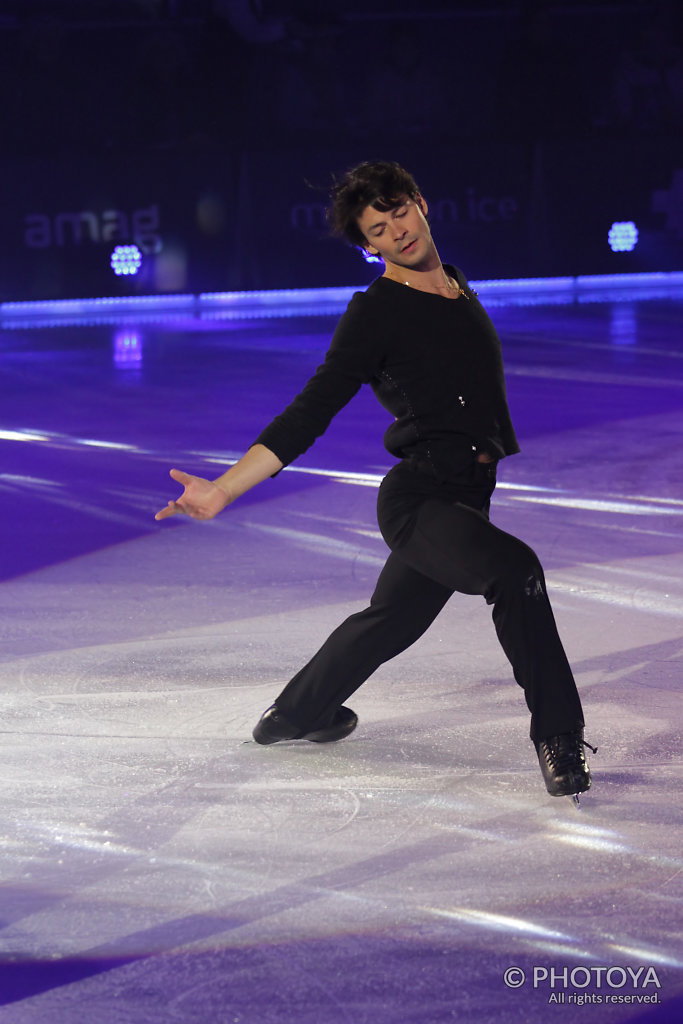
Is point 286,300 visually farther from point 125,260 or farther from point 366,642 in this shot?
point 366,642

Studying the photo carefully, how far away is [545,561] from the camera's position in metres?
4.92

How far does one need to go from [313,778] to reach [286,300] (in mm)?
11127

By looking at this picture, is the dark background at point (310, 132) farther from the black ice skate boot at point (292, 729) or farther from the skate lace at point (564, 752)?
the skate lace at point (564, 752)

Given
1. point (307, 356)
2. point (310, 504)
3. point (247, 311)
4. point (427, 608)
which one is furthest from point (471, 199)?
point (427, 608)

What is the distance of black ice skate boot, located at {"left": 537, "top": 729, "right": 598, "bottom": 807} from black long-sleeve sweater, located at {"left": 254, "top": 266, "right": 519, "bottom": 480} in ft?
2.00

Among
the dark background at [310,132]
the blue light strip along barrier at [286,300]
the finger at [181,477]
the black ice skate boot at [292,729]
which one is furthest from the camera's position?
the dark background at [310,132]

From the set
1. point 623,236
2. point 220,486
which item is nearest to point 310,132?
point 623,236

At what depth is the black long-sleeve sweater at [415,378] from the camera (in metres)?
2.92

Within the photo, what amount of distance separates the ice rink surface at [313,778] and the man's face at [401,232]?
1.16 metres

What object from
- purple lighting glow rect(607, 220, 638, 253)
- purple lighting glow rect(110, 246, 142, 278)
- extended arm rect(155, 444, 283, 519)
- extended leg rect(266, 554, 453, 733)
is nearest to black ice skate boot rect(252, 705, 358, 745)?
extended leg rect(266, 554, 453, 733)

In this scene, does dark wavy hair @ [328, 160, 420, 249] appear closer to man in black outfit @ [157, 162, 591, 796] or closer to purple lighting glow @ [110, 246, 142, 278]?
man in black outfit @ [157, 162, 591, 796]

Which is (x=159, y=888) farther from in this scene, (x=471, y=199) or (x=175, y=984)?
(x=471, y=199)

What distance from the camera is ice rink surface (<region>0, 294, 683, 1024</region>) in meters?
2.29

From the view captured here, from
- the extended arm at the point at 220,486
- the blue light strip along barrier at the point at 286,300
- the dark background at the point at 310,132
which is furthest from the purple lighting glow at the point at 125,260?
the extended arm at the point at 220,486
